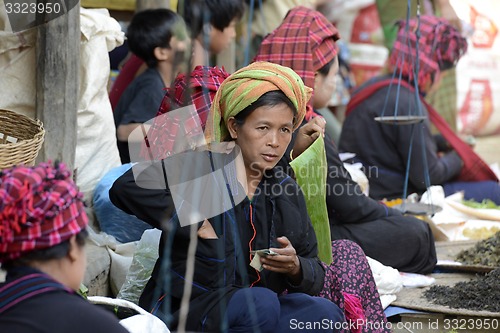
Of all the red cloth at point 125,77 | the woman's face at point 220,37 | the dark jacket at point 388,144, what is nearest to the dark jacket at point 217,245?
the woman's face at point 220,37

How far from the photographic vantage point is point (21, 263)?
1981 mm

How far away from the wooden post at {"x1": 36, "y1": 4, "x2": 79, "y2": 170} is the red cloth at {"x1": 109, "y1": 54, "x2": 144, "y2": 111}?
1288 mm

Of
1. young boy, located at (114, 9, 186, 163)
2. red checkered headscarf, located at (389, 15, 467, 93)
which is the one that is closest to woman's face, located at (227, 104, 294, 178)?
young boy, located at (114, 9, 186, 163)

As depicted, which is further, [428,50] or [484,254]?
[428,50]

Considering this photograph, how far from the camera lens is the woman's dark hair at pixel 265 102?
3.08 m

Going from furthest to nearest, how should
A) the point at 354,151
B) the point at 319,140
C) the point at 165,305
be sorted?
the point at 354,151, the point at 319,140, the point at 165,305

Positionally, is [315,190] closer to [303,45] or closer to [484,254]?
[303,45]

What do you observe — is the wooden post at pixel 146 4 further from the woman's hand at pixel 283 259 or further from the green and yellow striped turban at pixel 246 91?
the woman's hand at pixel 283 259

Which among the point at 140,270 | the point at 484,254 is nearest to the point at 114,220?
the point at 140,270

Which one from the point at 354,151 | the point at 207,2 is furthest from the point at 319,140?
the point at 354,151

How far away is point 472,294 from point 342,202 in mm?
764

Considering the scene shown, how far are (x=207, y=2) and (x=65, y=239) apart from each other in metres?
3.16

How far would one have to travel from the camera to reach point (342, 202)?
14.0ft

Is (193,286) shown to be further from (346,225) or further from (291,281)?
(346,225)
